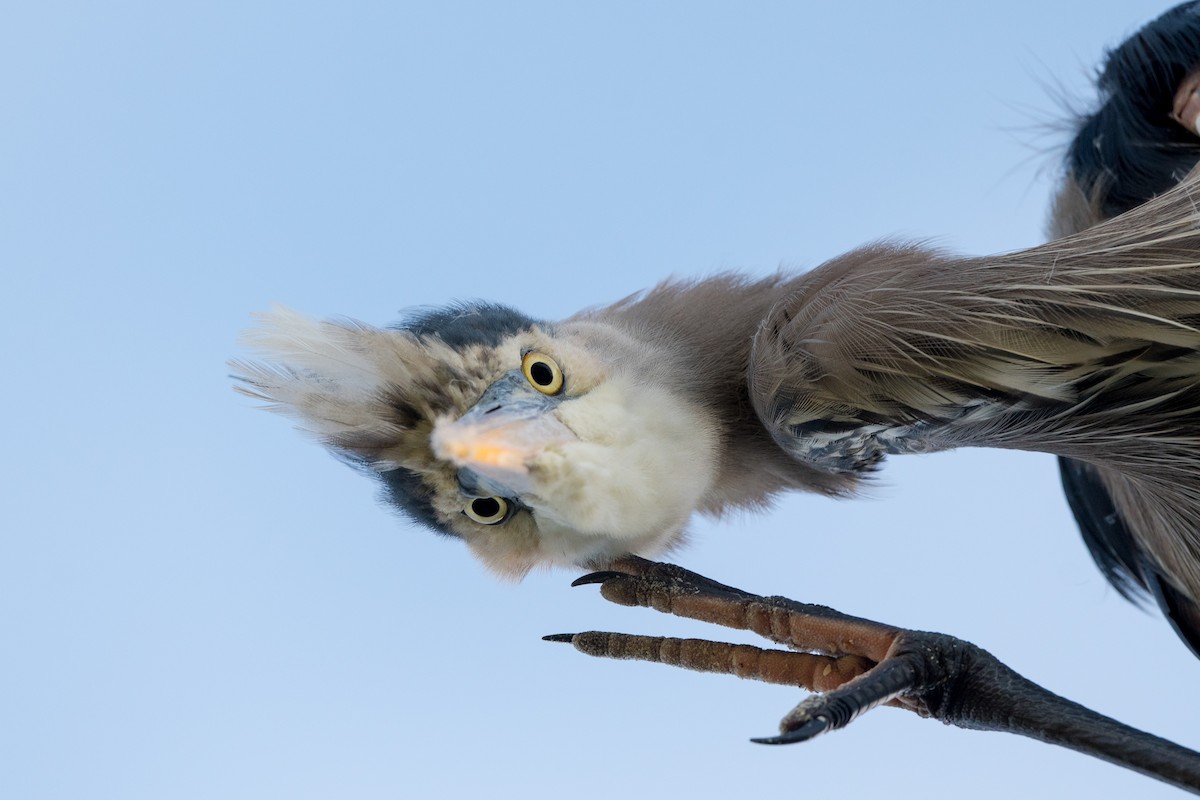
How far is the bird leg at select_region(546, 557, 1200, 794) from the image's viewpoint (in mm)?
815

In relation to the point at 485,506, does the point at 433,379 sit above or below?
above

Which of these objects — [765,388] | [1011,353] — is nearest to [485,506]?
[765,388]

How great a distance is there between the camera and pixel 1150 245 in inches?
34.5

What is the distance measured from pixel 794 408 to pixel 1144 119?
71 centimetres

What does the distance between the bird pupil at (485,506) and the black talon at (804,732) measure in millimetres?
334

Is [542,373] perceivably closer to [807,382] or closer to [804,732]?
[807,382]

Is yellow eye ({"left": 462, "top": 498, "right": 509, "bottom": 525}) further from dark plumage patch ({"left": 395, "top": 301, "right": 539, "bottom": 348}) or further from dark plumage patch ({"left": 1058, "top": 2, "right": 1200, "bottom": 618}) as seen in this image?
dark plumage patch ({"left": 1058, "top": 2, "right": 1200, "bottom": 618})

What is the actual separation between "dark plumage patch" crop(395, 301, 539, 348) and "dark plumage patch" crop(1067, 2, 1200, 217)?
0.76m

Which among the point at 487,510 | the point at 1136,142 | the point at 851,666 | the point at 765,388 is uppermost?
the point at 1136,142

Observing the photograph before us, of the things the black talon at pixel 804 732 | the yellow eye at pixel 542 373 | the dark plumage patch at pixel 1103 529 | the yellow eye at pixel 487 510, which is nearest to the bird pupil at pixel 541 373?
the yellow eye at pixel 542 373

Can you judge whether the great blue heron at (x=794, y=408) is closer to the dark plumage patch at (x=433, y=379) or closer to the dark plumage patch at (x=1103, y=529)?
the dark plumage patch at (x=433, y=379)

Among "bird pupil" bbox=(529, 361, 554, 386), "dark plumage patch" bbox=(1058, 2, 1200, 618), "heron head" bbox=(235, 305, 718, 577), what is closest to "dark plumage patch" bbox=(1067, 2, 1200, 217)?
"dark plumage patch" bbox=(1058, 2, 1200, 618)

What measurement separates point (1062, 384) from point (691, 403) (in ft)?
1.07

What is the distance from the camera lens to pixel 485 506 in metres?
0.99
